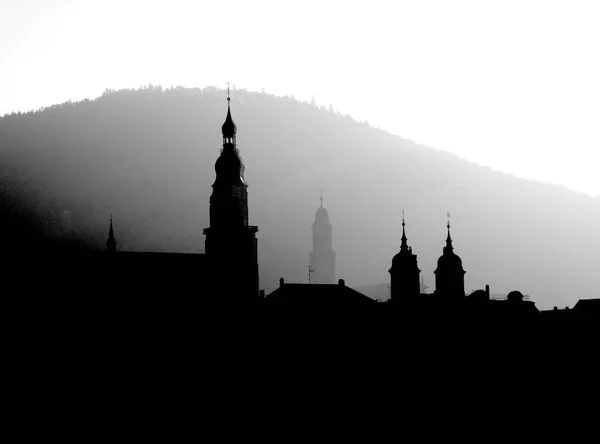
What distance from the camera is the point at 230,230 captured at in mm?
55688

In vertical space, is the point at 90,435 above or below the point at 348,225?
below

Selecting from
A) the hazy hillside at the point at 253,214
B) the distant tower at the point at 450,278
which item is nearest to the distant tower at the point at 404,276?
the distant tower at the point at 450,278

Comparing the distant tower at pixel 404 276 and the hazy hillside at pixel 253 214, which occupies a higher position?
the hazy hillside at pixel 253 214

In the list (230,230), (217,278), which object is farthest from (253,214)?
(230,230)

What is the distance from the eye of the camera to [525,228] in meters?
190

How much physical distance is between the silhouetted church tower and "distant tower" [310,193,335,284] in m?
76.8

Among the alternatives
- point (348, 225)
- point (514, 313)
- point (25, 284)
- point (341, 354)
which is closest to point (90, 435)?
point (25, 284)

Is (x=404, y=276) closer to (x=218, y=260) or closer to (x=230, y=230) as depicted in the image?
(x=218, y=260)

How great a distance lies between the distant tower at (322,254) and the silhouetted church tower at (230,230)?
76795 mm

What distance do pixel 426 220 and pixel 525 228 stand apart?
903 inches

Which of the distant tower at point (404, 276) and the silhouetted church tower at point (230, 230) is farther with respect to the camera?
the distant tower at point (404, 276)

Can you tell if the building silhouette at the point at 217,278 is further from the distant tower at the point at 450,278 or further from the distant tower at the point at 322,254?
the distant tower at the point at 322,254

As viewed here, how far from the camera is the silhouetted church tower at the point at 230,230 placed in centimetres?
5538

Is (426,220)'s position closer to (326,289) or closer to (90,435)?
(326,289)
